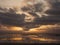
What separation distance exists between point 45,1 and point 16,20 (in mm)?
306

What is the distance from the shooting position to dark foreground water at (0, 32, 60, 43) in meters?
1.60

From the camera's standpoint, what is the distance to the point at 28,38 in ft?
5.28

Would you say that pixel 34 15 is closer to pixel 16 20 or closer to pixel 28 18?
pixel 28 18

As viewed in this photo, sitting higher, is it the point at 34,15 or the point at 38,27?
the point at 34,15

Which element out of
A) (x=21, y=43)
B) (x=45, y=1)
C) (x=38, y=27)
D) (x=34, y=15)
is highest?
(x=45, y=1)

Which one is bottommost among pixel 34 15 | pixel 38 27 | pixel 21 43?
pixel 21 43

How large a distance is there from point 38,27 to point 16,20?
0.66ft

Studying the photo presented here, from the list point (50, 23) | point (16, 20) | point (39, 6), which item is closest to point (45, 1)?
point (39, 6)

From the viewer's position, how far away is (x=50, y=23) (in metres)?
1.62

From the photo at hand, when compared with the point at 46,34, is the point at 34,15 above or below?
above

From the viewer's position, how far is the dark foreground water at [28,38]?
1604 mm

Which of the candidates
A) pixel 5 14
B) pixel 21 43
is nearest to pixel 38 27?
pixel 21 43

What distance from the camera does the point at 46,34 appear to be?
161cm

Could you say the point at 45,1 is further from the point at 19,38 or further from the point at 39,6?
the point at 19,38
